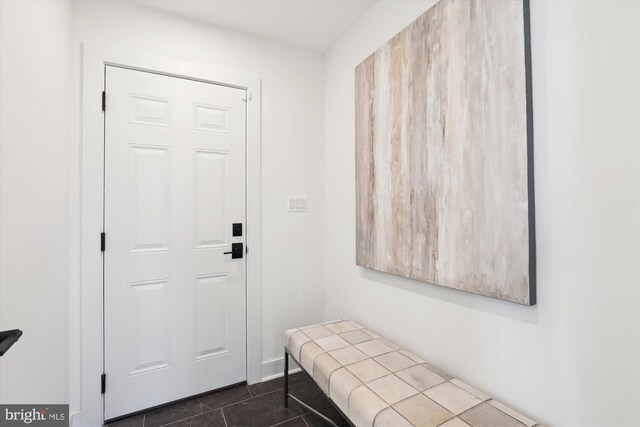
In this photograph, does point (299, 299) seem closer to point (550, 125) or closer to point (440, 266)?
point (440, 266)

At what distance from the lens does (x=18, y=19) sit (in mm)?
1007

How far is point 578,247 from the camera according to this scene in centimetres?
96

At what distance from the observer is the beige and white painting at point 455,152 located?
1.08 metres

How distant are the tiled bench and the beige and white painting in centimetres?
42

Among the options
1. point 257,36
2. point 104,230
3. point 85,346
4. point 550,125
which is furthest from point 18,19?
point 550,125

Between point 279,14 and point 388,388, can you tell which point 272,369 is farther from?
point 279,14

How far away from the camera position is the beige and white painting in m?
1.08

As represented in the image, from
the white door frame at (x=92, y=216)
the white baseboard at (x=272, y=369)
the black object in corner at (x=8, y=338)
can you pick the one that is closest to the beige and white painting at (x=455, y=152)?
the white baseboard at (x=272, y=369)

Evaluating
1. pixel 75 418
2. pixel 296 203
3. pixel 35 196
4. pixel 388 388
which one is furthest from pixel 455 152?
pixel 75 418

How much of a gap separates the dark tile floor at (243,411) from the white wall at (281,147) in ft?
0.83

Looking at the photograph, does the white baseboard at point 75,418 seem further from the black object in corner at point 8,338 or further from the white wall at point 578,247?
the white wall at point 578,247

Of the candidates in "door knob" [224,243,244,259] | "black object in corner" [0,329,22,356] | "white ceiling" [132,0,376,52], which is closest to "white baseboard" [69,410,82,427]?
"door knob" [224,243,244,259]

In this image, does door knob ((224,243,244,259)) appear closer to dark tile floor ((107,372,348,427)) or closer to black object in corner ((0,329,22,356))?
dark tile floor ((107,372,348,427))

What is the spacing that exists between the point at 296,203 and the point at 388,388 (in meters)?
1.46
